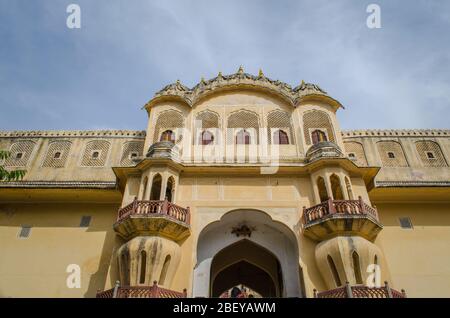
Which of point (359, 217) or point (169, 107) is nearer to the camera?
point (359, 217)

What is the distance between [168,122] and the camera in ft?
56.0

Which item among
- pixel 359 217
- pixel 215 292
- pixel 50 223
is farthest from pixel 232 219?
pixel 50 223

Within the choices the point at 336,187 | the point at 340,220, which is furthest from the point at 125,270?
the point at 336,187

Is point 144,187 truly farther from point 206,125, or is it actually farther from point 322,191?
point 322,191

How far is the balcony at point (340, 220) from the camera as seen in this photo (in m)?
12.0

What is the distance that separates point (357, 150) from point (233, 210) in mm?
9388

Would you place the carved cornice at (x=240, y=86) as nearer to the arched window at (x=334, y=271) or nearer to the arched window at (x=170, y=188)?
the arched window at (x=170, y=188)

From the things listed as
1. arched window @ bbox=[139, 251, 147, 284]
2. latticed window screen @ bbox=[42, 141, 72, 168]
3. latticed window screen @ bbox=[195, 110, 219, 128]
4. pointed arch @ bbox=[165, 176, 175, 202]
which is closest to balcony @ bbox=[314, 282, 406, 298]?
arched window @ bbox=[139, 251, 147, 284]

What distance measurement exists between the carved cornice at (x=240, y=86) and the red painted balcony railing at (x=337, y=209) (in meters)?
6.29

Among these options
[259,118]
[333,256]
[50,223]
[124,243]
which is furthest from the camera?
[259,118]

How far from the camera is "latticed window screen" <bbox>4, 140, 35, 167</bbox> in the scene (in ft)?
61.3
